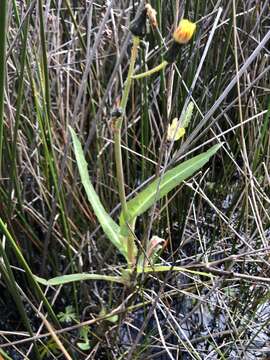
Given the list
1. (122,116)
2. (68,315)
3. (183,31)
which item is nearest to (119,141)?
(122,116)

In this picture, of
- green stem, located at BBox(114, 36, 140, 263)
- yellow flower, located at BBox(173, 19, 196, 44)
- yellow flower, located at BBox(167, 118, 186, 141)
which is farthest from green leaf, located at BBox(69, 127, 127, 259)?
yellow flower, located at BBox(173, 19, 196, 44)

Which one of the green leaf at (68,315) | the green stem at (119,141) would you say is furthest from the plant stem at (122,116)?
the green leaf at (68,315)

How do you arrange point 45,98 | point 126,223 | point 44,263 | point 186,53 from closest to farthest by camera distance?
point 126,223
point 45,98
point 44,263
point 186,53

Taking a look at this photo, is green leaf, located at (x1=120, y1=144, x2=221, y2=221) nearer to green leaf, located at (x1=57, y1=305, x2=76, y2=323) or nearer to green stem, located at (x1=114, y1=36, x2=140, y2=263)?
green stem, located at (x1=114, y1=36, x2=140, y2=263)

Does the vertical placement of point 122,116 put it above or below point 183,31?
below

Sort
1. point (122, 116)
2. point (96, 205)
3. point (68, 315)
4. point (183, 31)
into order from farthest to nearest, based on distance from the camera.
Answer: point (68, 315)
point (96, 205)
point (122, 116)
point (183, 31)

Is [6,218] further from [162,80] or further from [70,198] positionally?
[162,80]

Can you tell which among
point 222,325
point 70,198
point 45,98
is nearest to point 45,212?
point 70,198

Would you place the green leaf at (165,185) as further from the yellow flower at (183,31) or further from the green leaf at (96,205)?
the yellow flower at (183,31)

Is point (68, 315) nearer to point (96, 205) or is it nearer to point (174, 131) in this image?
point (96, 205)
